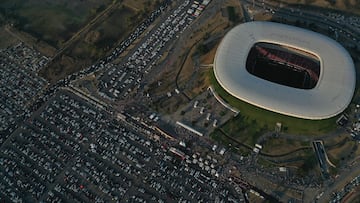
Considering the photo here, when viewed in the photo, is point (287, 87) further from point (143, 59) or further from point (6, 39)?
point (6, 39)

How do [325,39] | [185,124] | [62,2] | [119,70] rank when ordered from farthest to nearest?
[62,2] < [119,70] < [325,39] < [185,124]

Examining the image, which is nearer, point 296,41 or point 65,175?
point 65,175

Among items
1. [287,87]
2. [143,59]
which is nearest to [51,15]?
[143,59]

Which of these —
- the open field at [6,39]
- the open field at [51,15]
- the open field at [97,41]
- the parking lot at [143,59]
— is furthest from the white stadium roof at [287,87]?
the open field at [6,39]

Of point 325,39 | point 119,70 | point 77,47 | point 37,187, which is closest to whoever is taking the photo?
point 37,187

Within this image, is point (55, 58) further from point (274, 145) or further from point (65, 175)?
point (274, 145)

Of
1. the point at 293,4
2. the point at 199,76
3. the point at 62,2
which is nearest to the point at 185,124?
the point at 199,76
